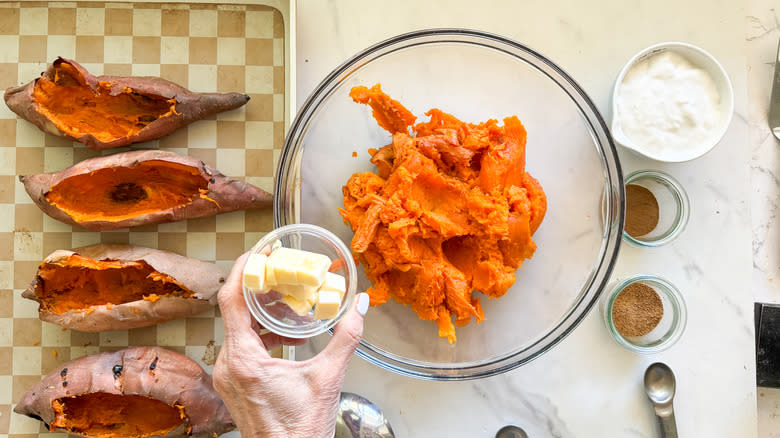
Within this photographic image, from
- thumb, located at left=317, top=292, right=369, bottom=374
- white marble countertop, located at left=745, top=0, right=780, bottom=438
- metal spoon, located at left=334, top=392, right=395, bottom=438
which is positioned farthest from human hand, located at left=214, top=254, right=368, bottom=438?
white marble countertop, located at left=745, top=0, right=780, bottom=438

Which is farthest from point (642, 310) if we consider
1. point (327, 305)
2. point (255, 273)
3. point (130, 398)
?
point (130, 398)

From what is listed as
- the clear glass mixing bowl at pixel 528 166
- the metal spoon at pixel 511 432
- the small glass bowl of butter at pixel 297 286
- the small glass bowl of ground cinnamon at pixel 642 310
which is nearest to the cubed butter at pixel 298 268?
the small glass bowl of butter at pixel 297 286

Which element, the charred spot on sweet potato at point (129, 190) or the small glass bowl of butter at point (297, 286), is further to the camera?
the charred spot on sweet potato at point (129, 190)

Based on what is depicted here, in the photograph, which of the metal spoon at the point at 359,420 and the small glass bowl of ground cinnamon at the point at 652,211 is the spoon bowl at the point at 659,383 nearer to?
the small glass bowl of ground cinnamon at the point at 652,211

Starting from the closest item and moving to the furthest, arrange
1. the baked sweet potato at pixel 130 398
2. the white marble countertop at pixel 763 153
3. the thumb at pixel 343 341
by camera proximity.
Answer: the thumb at pixel 343 341 → the baked sweet potato at pixel 130 398 → the white marble countertop at pixel 763 153

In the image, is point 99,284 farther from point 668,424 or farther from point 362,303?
point 668,424

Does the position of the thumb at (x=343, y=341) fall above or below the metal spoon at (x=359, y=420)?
above

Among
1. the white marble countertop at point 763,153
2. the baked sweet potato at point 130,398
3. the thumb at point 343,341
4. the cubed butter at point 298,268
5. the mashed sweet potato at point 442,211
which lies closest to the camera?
the cubed butter at point 298,268
